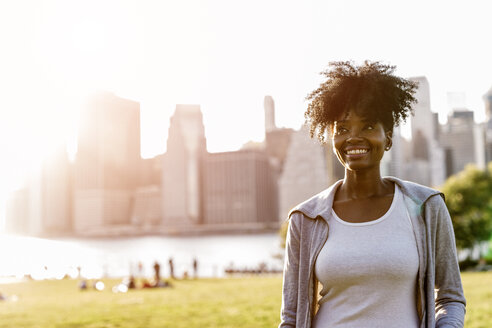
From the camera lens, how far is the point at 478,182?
55031mm

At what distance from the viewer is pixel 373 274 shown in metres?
2.69

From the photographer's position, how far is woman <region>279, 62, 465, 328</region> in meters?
2.71

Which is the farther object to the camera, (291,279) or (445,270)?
(291,279)

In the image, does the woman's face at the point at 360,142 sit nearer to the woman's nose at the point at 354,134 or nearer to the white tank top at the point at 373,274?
the woman's nose at the point at 354,134

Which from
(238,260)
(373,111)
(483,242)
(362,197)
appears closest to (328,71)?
(373,111)

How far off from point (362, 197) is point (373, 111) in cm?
43

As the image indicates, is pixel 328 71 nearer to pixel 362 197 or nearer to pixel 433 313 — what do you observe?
pixel 362 197

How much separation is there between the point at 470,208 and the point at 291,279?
174 ft

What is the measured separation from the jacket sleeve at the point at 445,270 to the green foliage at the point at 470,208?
49.1 metres

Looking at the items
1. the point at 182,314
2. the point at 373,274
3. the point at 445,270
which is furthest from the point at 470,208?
the point at 373,274

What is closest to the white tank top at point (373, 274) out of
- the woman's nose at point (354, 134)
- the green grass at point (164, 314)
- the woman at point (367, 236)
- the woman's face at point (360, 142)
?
the woman at point (367, 236)

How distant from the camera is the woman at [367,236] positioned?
2705 mm

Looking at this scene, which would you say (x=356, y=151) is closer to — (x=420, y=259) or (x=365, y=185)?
(x=365, y=185)

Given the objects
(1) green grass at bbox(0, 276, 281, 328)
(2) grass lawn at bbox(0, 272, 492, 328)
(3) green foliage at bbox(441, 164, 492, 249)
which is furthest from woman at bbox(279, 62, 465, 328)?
(3) green foliage at bbox(441, 164, 492, 249)
